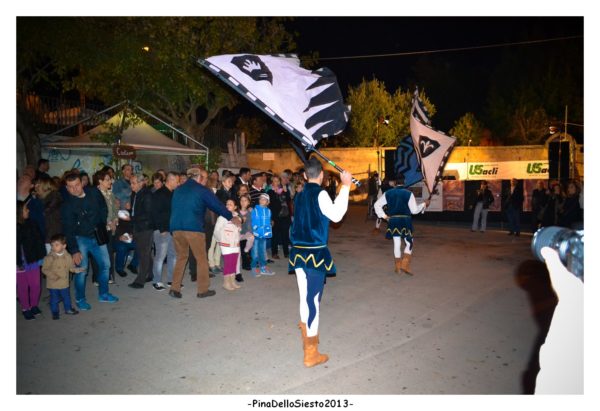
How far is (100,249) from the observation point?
6.45m

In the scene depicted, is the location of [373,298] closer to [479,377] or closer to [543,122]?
[479,377]

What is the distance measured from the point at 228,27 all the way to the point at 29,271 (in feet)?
39.2

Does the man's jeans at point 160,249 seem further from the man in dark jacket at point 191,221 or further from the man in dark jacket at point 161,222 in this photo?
the man in dark jacket at point 191,221

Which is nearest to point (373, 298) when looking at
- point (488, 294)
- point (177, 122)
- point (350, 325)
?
point (350, 325)

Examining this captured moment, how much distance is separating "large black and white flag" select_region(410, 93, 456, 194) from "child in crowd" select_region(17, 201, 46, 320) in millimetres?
6096

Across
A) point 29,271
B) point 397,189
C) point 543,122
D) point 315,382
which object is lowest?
point 315,382

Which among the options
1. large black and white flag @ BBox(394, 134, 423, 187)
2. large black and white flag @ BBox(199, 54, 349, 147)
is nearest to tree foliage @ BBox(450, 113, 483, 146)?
large black and white flag @ BBox(394, 134, 423, 187)

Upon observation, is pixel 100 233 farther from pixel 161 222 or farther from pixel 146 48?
pixel 146 48

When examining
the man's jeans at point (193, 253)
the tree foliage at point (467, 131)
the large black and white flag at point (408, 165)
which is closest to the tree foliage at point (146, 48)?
the man's jeans at point (193, 253)

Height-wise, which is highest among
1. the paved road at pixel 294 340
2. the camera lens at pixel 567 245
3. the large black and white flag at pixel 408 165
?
the large black and white flag at pixel 408 165

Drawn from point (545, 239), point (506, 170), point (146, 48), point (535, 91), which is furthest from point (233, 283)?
point (535, 91)

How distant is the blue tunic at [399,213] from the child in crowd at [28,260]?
18.8 ft

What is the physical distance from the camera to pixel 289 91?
16.8ft

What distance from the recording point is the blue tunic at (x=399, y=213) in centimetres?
815
